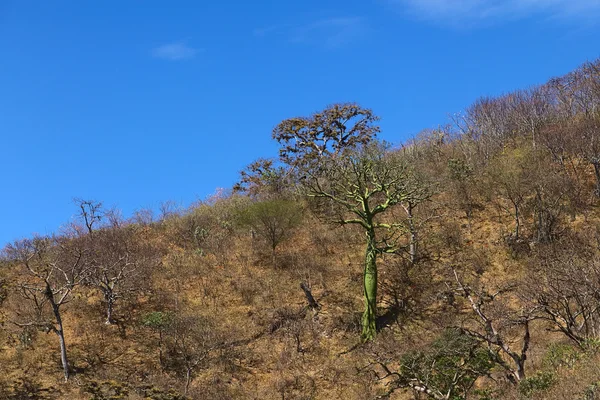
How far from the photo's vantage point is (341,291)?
1046 inches

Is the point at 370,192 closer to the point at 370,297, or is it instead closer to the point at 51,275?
the point at 370,297

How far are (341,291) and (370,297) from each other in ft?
11.2

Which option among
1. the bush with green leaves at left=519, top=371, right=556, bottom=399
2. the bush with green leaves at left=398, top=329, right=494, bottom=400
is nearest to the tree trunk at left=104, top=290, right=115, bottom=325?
the bush with green leaves at left=398, top=329, right=494, bottom=400

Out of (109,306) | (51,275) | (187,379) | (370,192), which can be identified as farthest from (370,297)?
(51,275)

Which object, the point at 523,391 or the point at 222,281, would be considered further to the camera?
the point at 222,281

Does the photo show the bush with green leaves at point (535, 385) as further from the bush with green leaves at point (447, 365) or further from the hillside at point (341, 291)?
the bush with green leaves at point (447, 365)

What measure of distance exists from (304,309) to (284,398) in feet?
20.6

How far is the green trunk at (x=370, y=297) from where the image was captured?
22.8 m

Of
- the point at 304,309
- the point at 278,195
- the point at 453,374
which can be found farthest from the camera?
the point at 278,195

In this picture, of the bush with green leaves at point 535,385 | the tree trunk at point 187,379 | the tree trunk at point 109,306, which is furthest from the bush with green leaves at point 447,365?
the tree trunk at point 109,306

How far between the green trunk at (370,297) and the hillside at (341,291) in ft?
0.23

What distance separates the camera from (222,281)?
92.8 feet

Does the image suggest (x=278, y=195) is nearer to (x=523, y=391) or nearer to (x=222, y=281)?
(x=222, y=281)

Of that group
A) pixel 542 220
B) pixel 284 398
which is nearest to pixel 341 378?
pixel 284 398
